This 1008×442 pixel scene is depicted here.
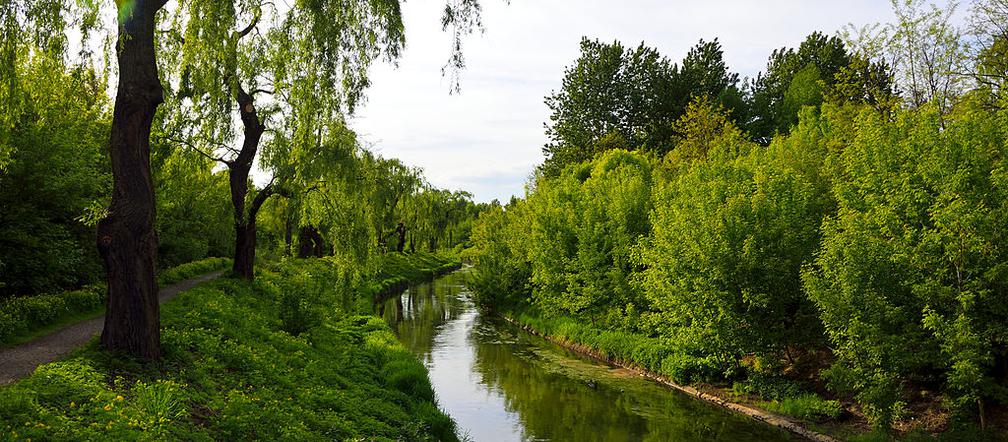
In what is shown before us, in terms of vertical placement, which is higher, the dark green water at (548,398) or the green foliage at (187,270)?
the green foliage at (187,270)

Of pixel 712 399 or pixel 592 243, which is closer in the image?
pixel 712 399

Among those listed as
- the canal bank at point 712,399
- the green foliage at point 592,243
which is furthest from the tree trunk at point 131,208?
the green foliage at point 592,243

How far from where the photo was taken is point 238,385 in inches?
488

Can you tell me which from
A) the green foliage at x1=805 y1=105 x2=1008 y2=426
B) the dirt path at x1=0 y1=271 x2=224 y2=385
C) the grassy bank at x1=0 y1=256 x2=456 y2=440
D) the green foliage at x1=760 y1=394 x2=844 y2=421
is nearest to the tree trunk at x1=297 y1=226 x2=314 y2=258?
the grassy bank at x1=0 y1=256 x2=456 y2=440

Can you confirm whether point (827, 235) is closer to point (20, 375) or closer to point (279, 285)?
point (20, 375)

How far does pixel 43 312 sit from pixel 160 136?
25.4 ft

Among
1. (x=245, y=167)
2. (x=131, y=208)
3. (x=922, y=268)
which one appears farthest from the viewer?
(x=245, y=167)

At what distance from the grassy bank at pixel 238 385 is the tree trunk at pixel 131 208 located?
0.63 meters

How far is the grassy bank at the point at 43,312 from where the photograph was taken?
13.4m

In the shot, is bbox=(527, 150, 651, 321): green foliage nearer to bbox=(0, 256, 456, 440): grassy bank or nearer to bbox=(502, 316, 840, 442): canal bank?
bbox=(502, 316, 840, 442): canal bank

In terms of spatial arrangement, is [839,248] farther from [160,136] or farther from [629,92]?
[629,92]

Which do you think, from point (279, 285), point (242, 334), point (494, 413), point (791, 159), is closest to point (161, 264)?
point (279, 285)

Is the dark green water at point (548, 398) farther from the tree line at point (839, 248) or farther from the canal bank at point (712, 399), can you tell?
the tree line at point (839, 248)

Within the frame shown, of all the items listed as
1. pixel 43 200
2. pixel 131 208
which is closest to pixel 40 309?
pixel 43 200
